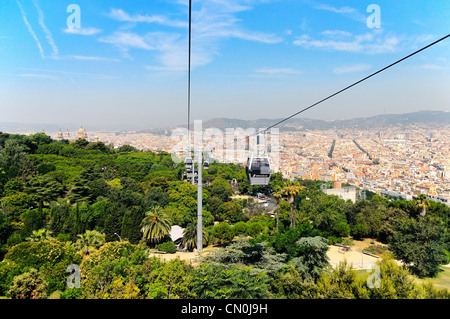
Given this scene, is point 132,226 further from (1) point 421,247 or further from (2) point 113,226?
(1) point 421,247

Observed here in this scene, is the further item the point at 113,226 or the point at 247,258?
the point at 113,226

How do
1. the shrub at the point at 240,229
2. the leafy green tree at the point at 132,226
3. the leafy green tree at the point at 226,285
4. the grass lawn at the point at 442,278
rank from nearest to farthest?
the leafy green tree at the point at 226,285, the grass lawn at the point at 442,278, the leafy green tree at the point at 132,226, the shrub at the point at 240,229

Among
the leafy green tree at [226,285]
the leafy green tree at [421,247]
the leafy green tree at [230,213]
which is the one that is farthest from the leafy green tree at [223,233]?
the leafy green tree at [226,285]

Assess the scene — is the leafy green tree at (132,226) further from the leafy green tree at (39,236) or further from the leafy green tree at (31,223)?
the leafy green tree at (31,223)

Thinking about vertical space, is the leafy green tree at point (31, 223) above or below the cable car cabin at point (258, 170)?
below

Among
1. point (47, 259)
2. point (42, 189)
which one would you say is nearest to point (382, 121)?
point (42, 189)

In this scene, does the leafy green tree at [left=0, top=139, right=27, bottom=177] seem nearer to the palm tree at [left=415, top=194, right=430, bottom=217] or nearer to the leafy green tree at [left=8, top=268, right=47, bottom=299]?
the leafy green tree at [left=8, top=268, right=47, bottom=299]

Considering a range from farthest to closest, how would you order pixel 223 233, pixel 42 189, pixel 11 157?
pixel 11 157 → pixel 42 189 → pixel 223 233
